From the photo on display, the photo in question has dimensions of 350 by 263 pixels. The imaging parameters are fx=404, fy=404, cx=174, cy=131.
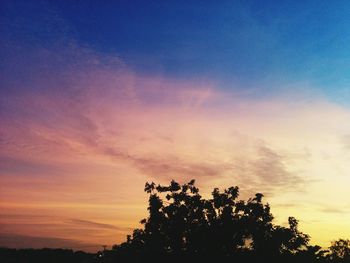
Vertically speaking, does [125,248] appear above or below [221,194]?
below

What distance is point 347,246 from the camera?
90.2 metres

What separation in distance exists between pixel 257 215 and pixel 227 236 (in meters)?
3.49

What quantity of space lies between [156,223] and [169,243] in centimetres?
229

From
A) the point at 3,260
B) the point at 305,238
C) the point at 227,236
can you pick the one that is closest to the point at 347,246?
the point at 305,238

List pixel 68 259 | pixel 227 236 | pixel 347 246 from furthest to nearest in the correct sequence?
pixel 68 259, pixel 347 246, pixel 227 236

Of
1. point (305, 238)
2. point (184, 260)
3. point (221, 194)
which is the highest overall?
point (221, 194)

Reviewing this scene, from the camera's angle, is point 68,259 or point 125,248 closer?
point 125,248

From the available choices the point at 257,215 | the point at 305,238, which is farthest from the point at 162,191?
the point at 305,238

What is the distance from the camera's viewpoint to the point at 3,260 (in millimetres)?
145500

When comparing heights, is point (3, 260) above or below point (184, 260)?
above

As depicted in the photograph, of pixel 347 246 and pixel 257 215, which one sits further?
pixel 347 246

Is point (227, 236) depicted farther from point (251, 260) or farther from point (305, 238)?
point (305, 238)

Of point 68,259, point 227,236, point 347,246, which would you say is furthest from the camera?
point 68,259

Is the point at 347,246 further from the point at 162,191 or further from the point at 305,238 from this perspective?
the point at 162,191
